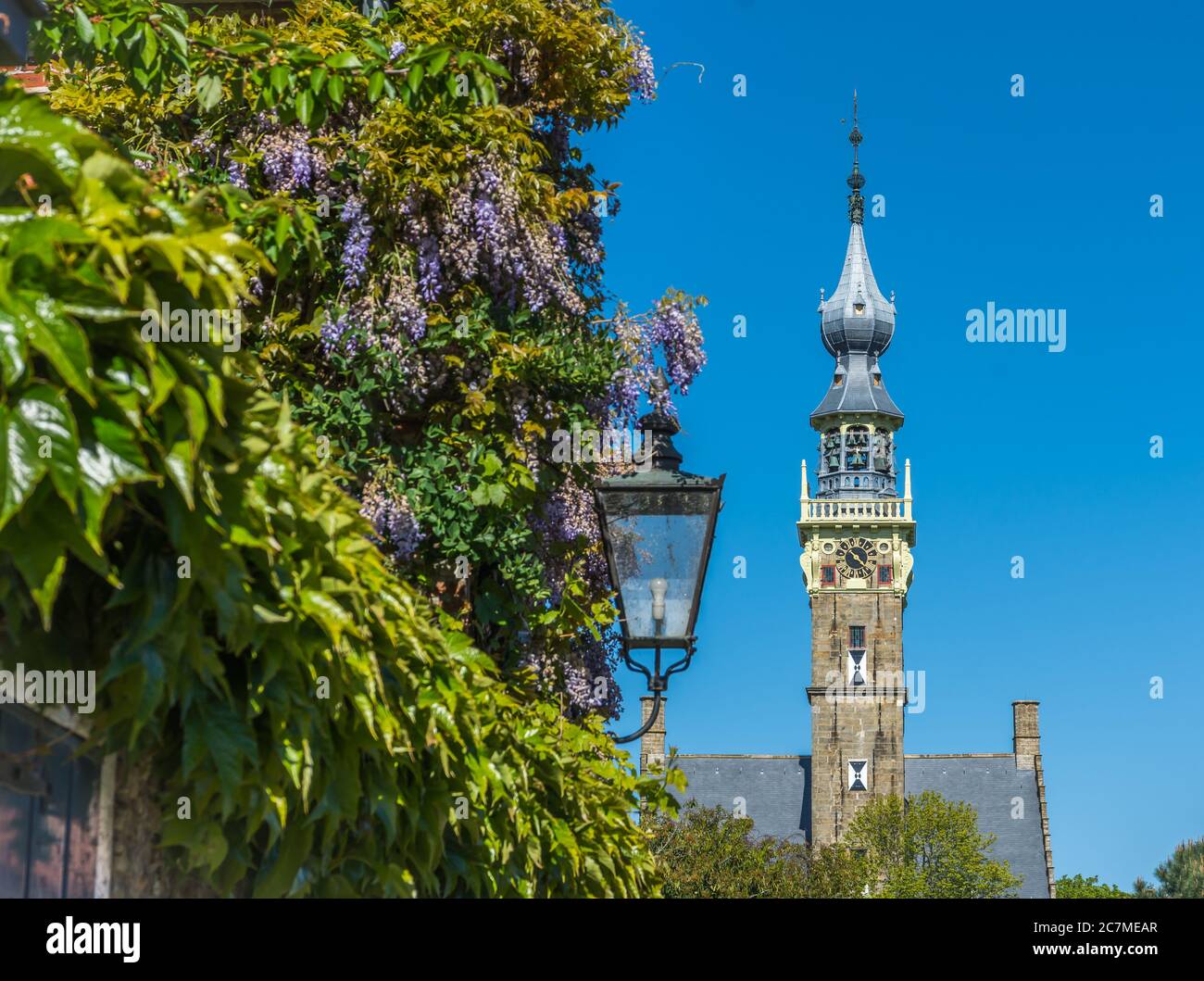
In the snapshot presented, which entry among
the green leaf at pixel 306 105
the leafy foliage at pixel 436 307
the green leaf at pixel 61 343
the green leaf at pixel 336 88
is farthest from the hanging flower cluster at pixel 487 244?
the green leaf at pixel 61 343

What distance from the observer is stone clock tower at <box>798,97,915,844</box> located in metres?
94.1

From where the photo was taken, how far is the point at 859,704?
95.6 metres

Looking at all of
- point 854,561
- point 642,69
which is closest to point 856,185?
point 854,561

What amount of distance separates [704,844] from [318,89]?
58450 millimetres

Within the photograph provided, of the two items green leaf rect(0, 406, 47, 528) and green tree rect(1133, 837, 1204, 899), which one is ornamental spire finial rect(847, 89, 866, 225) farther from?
green leaf rect(0, 406, 47, 528)

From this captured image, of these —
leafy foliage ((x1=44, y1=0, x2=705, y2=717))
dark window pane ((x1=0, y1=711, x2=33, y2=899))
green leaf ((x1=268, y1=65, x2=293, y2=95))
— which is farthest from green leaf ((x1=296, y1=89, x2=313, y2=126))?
dark window pane ((x1=0, y1=711, x2=33, y2=899))

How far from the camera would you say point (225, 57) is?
9.07 m

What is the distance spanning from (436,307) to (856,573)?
88.1m

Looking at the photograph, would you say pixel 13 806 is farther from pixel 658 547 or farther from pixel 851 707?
pixel 851 707

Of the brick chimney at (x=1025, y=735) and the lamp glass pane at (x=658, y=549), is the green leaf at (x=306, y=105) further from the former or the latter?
the brick chimney at (x=1025, y=735)

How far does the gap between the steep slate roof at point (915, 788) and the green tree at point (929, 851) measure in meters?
11.3
